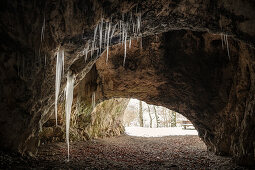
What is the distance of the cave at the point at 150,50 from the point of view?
3.51 m

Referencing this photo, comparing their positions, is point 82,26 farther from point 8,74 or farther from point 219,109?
point 219,109

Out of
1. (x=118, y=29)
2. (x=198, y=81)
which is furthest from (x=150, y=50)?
(x=118, y=29)

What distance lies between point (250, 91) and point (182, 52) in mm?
3272

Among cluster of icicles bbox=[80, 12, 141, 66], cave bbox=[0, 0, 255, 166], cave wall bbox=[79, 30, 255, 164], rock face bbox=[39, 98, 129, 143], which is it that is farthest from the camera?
rock face bbox=[39, 98, 129, 143]

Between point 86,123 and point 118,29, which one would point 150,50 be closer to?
point 118,29

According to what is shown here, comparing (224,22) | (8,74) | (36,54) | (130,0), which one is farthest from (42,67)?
(224,22)

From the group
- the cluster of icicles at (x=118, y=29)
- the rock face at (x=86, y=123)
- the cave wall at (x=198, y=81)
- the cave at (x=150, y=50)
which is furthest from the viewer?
the rock face at (x=86, y=123)

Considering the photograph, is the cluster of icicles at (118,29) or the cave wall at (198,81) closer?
the cluster of icicles at (118,29)

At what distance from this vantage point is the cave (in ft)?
11.5

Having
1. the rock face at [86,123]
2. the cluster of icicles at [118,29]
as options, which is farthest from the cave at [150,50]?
the rock face at [86,123]

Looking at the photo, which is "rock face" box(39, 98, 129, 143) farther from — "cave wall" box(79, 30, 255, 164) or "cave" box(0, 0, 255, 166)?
"cave" box(0, 0, 255, 166)

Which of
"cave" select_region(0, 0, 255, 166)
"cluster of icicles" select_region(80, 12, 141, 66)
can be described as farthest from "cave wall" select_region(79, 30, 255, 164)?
"cluster of icicles" select_region(80, 12, 141, 66)

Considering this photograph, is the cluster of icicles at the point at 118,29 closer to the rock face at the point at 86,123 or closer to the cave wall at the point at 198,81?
the cave wall at the point at 198,81

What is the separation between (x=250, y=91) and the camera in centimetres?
486
